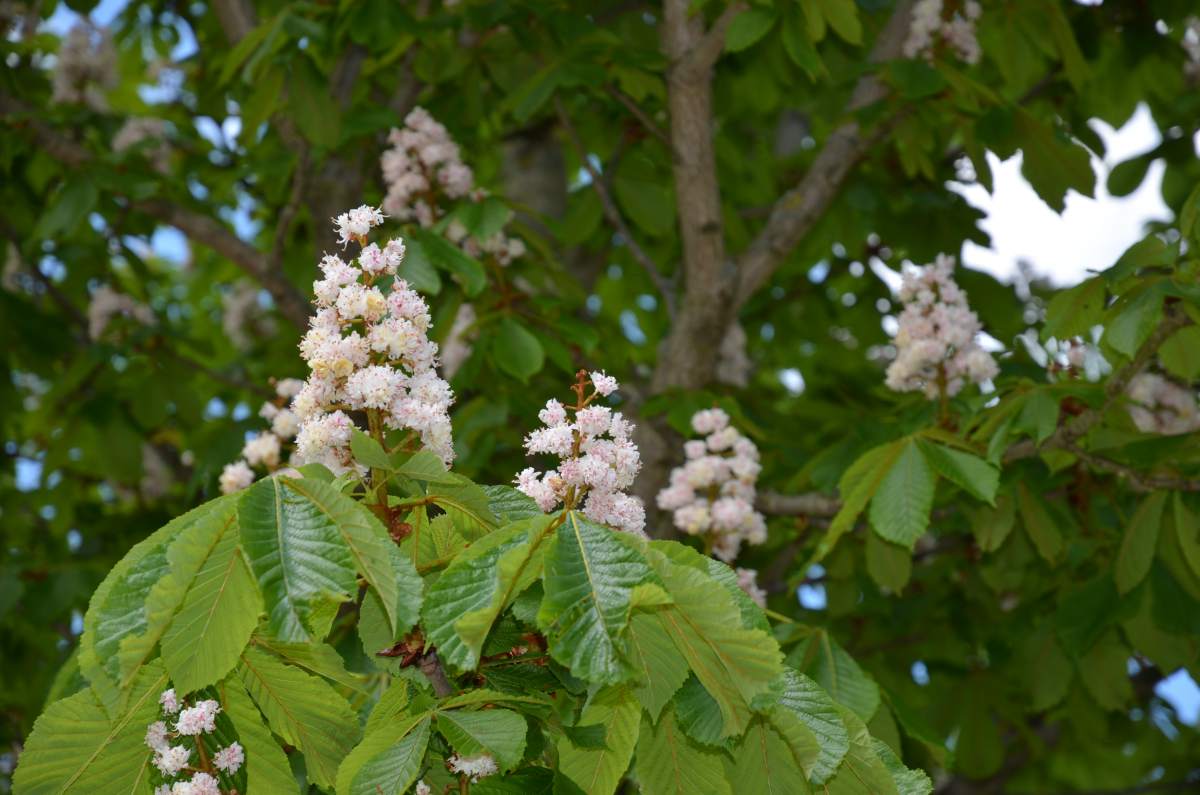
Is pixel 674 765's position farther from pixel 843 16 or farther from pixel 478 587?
pixel 843 16

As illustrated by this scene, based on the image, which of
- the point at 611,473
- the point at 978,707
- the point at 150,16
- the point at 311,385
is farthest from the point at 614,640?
the point at 150,16

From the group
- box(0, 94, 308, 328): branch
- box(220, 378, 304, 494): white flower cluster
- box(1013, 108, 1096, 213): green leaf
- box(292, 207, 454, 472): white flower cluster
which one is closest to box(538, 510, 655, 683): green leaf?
box(292, 207, 454, 472): white flower cluster

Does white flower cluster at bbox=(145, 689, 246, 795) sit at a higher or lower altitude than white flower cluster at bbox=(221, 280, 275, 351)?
lower

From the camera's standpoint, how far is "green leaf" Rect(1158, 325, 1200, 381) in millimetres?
2875

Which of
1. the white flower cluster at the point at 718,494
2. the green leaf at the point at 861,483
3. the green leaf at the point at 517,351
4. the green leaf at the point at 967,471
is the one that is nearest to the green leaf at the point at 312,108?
the green leaf at the point at 517,351

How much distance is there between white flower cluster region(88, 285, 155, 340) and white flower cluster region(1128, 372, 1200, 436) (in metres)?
3.71

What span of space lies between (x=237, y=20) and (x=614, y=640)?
12.7 feet

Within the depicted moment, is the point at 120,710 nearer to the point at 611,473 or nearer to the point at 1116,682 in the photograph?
the point at 611,473

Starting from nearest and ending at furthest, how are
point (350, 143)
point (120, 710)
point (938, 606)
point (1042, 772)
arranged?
point (120, 710) → point (350, 143) → point (938, 606) → point (1042, 772)

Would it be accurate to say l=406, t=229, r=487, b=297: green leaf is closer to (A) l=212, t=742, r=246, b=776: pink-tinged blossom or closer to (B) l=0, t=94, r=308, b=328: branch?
(B) l=0, t=94, r=308, b=328: branch

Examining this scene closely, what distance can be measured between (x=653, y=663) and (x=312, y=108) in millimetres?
2747

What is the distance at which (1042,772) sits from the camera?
24.6 feet

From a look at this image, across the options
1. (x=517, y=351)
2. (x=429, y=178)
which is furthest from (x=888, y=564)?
(x=429, y=178)

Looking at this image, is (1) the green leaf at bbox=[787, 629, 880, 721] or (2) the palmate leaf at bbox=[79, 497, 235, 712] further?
(1) the green leaf at bbox=[787, 629, 880, 721]
